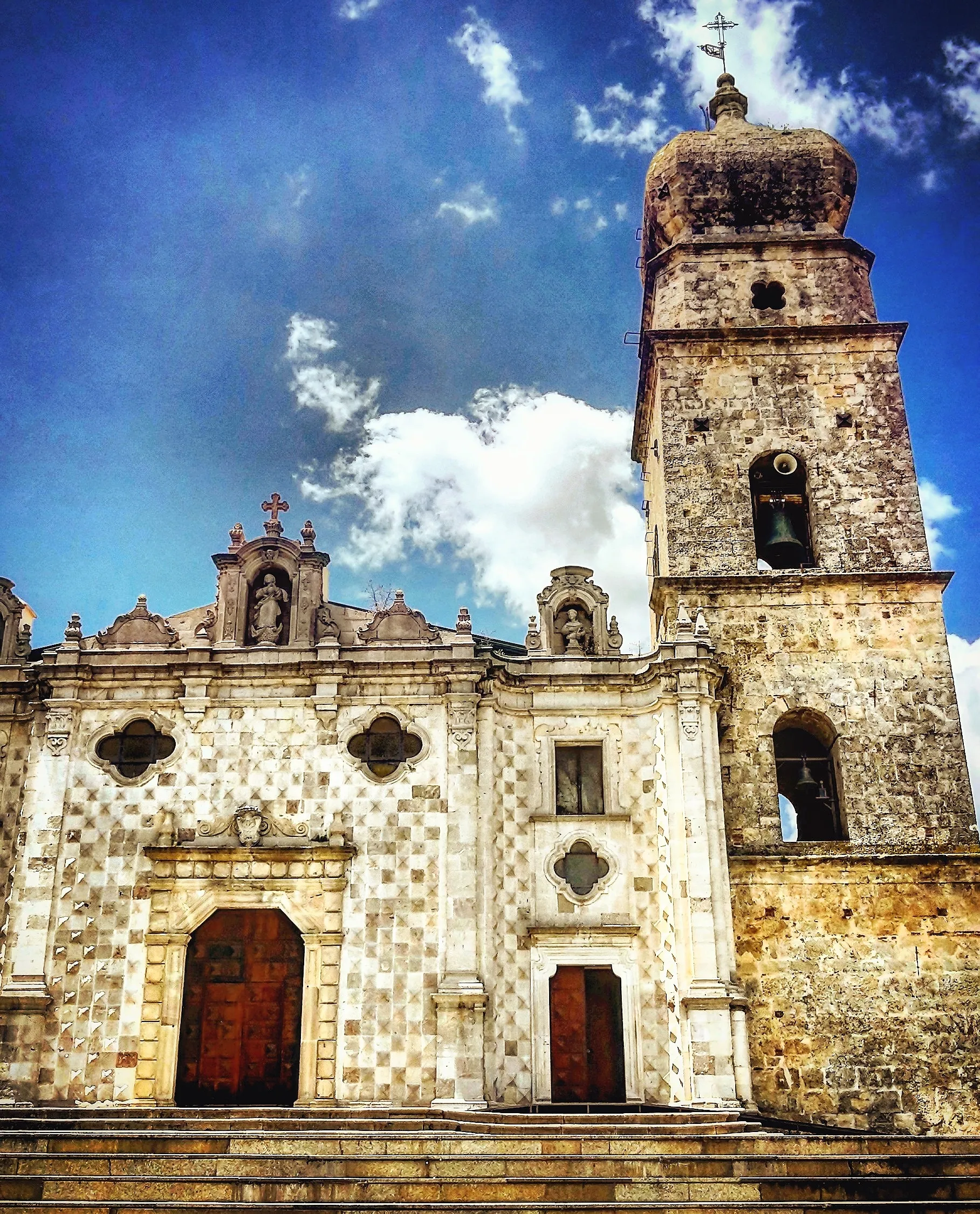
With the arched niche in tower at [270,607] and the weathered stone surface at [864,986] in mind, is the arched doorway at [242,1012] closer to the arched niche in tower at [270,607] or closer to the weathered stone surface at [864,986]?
the arched niche in tower at [270,607]

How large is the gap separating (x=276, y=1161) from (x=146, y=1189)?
148 cm

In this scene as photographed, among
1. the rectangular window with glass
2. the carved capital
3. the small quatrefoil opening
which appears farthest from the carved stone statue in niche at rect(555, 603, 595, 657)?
the carved capital

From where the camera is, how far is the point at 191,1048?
71.1ft

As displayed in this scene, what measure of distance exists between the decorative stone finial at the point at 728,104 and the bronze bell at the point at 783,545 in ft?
36.3

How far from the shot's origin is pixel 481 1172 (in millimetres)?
14336

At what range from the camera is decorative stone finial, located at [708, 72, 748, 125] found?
3103 cm

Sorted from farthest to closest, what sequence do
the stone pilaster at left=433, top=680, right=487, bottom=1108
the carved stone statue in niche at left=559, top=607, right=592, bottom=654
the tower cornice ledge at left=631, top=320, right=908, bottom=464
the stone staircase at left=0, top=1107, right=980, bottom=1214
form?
the tower cornice ledge at left=631, top=320, right=908, bottom=464 < the carved stone statue in niche at left=559, top=607, right=592, bottom=654 < the stone pilaster at left=433, top=680, right=487, bottom=1108 < the stone staircase at left=0, top=1107, right=980, bottom=1214

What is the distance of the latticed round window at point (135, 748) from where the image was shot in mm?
23547

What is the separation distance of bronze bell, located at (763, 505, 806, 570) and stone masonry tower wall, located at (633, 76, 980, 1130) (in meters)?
0.17

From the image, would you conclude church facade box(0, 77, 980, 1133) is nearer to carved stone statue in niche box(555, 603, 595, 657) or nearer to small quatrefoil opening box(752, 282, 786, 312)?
carved stone statue in niche box(555, 603, 595, 657)

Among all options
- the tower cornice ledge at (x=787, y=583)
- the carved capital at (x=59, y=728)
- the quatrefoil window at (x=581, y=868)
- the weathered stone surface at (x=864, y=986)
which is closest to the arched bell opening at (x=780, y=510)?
the tower cornice ledge at (x=787, y=583)

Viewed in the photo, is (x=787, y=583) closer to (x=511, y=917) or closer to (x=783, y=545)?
(x=783, y=545)

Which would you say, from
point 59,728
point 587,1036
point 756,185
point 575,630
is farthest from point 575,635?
point 756,185

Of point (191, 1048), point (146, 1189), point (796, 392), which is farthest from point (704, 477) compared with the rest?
point (146, 1189)
